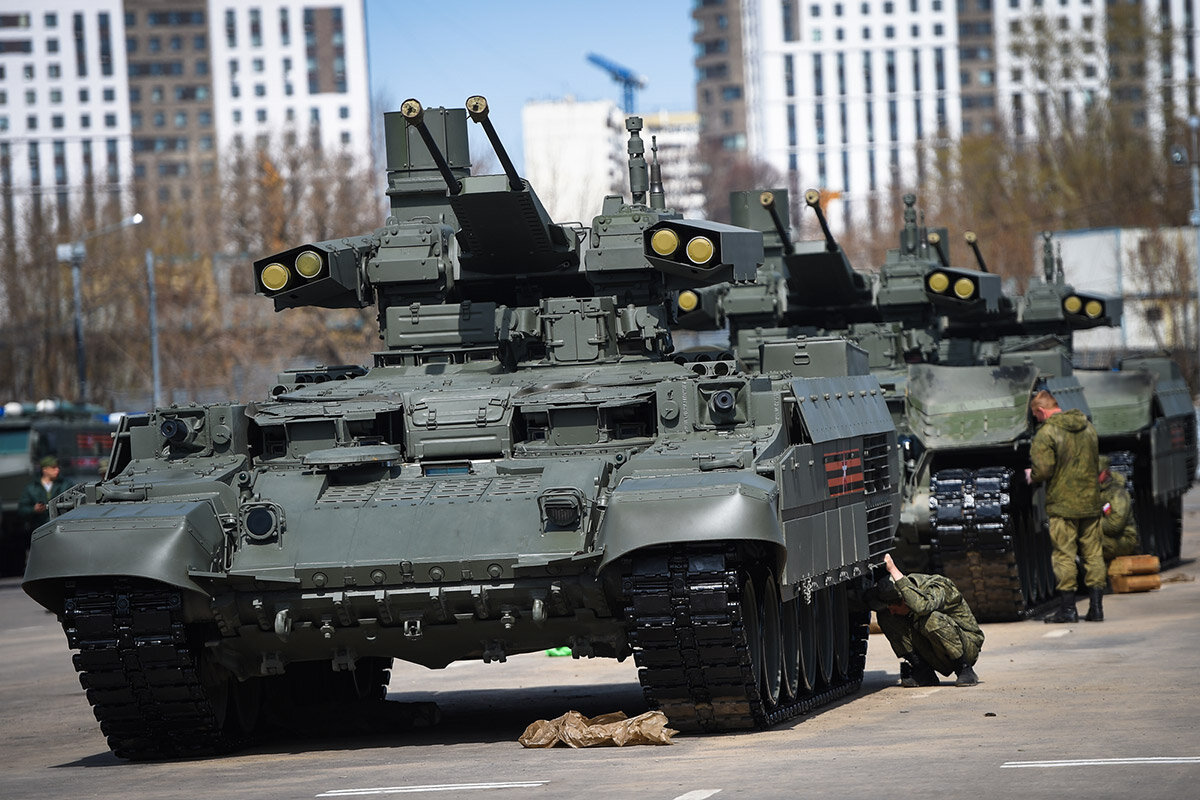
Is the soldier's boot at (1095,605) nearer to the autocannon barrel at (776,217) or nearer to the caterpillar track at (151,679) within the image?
the autocannon barrel at (776,217)

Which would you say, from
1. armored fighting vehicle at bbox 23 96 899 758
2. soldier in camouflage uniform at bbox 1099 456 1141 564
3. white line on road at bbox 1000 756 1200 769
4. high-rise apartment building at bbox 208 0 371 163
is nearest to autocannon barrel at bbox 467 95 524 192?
armored fighting vehicle at bbox 23 96 899 758

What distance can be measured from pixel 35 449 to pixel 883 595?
76.0 ft

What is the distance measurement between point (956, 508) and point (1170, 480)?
22.7ft

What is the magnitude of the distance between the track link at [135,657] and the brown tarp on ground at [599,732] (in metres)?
1.95

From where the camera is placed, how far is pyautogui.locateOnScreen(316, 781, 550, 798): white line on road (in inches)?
414

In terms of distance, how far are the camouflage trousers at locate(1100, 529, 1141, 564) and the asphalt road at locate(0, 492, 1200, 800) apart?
5008mm

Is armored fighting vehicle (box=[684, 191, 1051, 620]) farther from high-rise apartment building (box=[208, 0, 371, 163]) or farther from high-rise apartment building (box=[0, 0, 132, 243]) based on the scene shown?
high-rise apartment building (box=[208, 0, 371, 163])

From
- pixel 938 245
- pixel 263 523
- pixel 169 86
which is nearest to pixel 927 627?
pixel 263 523

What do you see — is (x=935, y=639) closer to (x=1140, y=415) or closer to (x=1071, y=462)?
(x=1071, y=462)

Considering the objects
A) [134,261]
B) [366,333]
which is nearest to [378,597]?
[366,333]

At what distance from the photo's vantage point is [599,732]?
12.3 m

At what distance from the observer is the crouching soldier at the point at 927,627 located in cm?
1462

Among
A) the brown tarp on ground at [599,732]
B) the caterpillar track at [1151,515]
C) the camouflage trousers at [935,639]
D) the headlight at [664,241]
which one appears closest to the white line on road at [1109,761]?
the brown tarp on ground at [599,732]

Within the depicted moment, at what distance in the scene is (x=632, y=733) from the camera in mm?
12172
